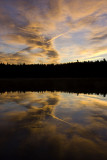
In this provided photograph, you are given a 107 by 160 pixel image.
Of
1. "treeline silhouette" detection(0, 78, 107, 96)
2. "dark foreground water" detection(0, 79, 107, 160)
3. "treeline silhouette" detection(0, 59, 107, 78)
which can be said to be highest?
"treeline silhouette" detection(0, 59, 107, 78)

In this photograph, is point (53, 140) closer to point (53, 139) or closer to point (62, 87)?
point (53, 139)

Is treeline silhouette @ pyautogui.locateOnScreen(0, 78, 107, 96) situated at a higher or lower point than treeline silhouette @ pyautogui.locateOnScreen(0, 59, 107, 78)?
lower

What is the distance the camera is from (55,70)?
114500mm

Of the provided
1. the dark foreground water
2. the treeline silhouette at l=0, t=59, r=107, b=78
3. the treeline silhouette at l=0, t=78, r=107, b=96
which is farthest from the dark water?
the treeline silhouette at l=0, t=59, r=107, b=78

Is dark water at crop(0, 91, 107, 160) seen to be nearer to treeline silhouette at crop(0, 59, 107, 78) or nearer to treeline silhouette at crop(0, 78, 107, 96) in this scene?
treeline silhouette at crop(0, 78, 107, 96)

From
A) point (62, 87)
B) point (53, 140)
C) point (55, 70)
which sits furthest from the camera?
point (55, 70)

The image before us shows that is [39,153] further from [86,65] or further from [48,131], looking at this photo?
[86,65]

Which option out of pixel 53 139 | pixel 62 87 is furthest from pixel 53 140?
pixel 62 87

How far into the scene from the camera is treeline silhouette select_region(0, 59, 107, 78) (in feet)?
333

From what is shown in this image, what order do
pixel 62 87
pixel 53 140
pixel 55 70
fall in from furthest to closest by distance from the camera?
1. pixel 55 70
2. pixel 62 87
3. pixel 53 140

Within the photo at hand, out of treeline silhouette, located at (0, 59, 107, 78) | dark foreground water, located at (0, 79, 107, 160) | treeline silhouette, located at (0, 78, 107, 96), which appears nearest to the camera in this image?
dark foreground water, located at (0, 79, 107, 160)

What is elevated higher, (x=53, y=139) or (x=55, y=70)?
(x=55, y=70)

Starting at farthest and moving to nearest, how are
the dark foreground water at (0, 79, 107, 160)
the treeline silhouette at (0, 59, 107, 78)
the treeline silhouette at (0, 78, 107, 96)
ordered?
the treeline silhouette at (0, 59, 107, 78) < the treeline silhouette at (0, 78, 107, 96) < the dark foreground water at (0, 79, 107, 160)

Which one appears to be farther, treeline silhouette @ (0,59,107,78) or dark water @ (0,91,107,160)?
treeline silhouette @ (0,59,107,78)
